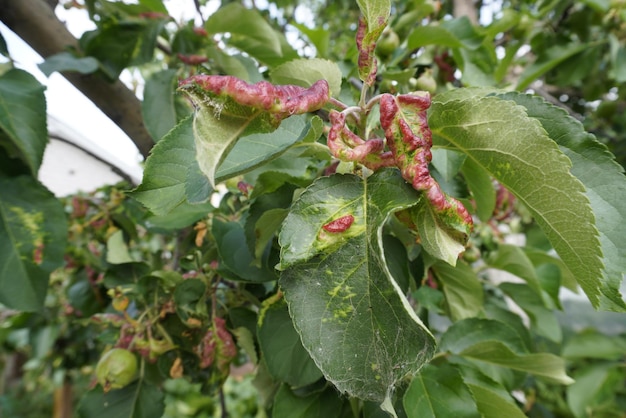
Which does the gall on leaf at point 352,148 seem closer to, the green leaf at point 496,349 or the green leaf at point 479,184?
the green leaf at point 479,184

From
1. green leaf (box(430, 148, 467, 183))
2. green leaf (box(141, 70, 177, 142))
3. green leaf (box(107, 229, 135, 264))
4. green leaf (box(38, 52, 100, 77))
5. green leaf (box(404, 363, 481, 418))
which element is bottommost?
green leaf (box(107, 229, 135, 264))

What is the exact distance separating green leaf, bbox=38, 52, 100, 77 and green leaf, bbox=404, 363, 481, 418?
0.64 meters

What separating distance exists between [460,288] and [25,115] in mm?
646

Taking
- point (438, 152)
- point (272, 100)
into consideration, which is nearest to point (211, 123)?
point (272, 100)

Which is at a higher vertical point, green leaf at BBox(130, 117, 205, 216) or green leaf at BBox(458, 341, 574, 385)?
green leaf at BBox(130, 117, 205, 216)

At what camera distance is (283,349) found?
45 cm

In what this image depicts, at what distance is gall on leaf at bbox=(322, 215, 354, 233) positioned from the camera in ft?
0.95

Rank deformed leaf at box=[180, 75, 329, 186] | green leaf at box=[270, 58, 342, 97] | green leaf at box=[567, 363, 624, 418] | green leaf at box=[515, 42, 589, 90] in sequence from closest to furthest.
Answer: deformed leaf at box=[180, 75, 329, 186] < green leaf at box=[270, 58, 342, 97] < green leaf at box=[515, 42, 589, 90] < green leaf at box=[567, 363, 624, 418]

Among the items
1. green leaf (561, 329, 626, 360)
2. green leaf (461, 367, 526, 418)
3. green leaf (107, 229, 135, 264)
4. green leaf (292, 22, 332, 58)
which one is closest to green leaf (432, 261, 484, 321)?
green leaf (461, 367, 526, 418)

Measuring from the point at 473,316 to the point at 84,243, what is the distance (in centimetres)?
103

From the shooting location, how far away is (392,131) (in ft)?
1.01

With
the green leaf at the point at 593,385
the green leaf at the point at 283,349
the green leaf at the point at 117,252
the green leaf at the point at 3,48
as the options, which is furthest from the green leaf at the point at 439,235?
the green leaf at the point at 593,385

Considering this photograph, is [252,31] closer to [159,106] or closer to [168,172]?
[159,106]

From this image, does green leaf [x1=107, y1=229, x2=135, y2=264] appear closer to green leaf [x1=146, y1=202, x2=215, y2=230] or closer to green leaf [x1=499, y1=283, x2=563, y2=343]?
green leaf [x1=146, y1=202, x2=215, y2=230]
